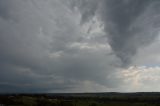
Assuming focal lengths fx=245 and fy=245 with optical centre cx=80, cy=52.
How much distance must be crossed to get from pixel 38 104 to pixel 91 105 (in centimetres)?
3389

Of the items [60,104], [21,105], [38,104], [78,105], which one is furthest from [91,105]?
[21,105]

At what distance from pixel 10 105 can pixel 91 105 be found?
50.5 meters

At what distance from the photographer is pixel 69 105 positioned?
494ft

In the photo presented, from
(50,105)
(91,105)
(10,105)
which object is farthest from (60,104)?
(10,105)

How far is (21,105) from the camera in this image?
148 meters

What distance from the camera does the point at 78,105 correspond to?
153500 mm

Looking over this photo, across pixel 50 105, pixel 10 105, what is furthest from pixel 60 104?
pixel 10 105

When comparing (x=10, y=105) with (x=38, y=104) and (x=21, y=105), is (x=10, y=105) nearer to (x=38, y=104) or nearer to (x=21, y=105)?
(x=21, y=105)

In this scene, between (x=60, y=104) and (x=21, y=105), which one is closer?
(x=21, y=105)

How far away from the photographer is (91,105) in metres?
157

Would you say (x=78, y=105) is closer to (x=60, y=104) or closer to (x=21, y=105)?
(x=60, y=104)

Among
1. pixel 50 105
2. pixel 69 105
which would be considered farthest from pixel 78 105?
pixel 50 105

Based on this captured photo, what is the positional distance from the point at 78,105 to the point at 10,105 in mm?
41810

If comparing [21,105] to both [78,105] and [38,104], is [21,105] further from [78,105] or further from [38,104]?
[78,105]
